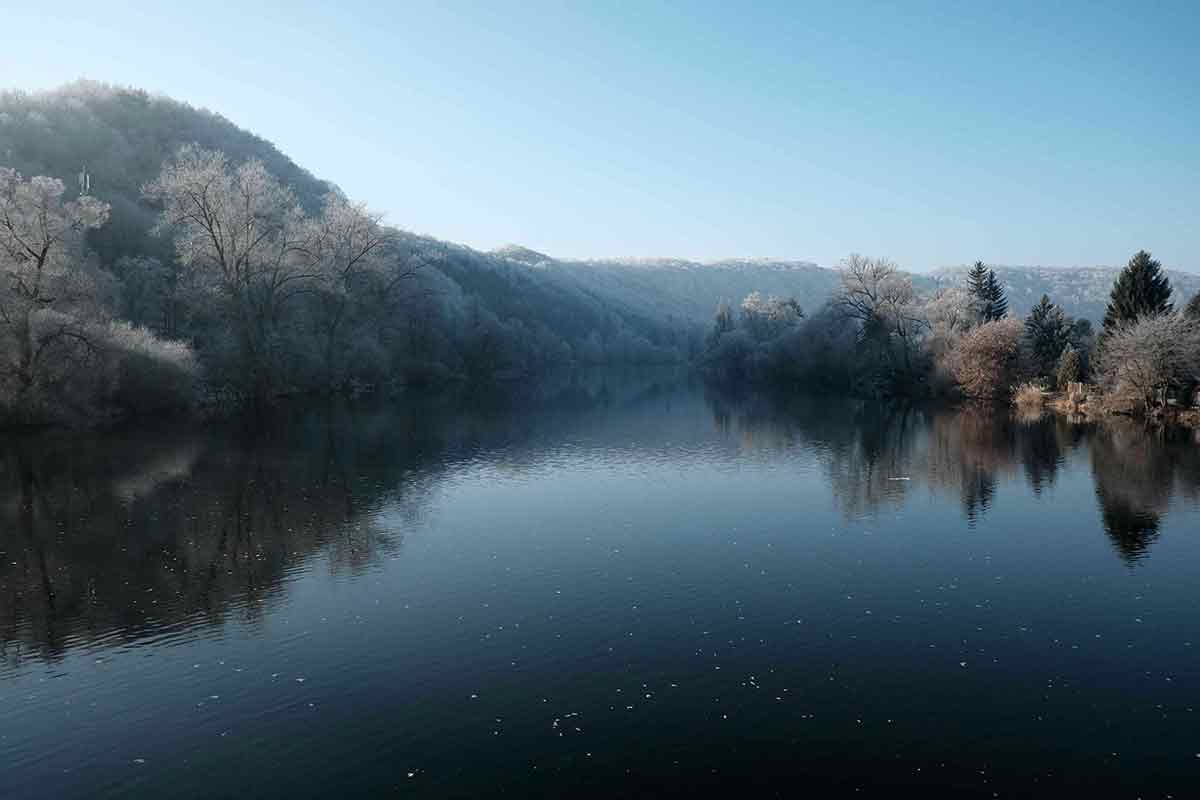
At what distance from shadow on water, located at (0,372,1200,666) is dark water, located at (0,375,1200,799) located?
0.57ft

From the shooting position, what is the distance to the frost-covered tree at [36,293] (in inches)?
1528

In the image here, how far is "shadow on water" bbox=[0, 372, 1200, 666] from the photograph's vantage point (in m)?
17.6

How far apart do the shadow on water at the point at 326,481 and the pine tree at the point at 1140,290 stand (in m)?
13.9

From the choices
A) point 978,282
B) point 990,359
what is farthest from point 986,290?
point 990,359

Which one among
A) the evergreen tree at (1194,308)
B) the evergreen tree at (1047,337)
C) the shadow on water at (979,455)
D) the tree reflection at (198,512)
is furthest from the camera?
the evergreen tree at (1047,337)

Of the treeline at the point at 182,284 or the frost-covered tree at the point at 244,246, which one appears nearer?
the treeline at the point at 182,284

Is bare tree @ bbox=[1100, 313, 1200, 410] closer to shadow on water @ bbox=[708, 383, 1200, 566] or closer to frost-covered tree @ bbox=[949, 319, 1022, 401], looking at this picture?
shadow on water @ bbox=[708, 383, 1200, 566]

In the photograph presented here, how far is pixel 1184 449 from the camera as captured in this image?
127ft

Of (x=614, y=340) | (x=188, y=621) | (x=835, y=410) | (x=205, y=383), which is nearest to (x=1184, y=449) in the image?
(x=835, y=410)

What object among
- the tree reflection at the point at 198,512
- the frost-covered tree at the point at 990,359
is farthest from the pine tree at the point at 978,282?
the tree reflection at the point at 198,512

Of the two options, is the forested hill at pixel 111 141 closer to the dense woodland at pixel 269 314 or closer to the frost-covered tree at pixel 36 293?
the dense woodland at pixel 269 314

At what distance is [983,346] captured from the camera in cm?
6381

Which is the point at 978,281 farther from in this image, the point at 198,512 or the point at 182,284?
the point at 198,512

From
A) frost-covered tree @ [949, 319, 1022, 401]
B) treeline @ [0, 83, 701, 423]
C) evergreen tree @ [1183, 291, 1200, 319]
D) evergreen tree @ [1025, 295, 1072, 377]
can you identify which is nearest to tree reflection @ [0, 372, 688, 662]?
treeline @ [0, 83, 701, 423]
